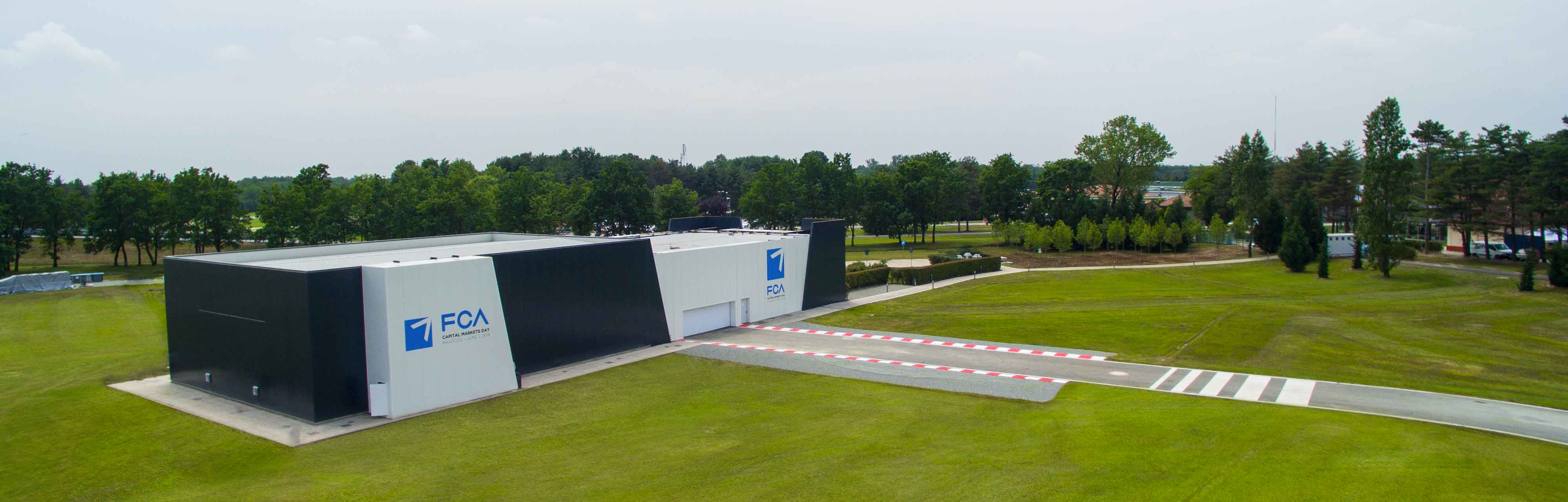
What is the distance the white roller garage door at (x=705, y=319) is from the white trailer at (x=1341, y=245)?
54.4m

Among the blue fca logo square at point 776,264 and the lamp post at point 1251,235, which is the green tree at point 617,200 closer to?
the blue fca logo square at point 776,264

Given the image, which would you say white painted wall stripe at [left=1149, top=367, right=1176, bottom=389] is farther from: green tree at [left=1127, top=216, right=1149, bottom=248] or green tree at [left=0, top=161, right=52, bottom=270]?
green tree at [left=0, top=161, right=52, bottom=270]

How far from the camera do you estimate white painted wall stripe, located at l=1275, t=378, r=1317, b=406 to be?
21281 mm

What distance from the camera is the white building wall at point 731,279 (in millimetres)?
31156

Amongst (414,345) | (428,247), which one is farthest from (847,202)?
(414,345)

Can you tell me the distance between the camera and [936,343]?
3073cm

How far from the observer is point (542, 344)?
25.5 metres

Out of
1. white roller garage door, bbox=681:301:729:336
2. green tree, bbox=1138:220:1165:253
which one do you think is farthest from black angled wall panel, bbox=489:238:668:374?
green tree, bbox=1138:220:1165:253

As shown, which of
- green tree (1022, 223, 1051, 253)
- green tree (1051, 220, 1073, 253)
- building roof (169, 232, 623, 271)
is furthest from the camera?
green tree (1022, 223, 1051, 253)

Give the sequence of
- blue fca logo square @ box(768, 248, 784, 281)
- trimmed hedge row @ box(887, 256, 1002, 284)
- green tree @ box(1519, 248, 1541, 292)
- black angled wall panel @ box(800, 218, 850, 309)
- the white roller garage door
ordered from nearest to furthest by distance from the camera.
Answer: the white roller garage door < blue fca logo square @ box(768, 248, 784, 281) < black angled wall panel @ box(800, 218, 850, 309) < green tree @ box(1519, 248, 1541, 292) < trimmed hedge row @ box(887, 256, 1002, 284)

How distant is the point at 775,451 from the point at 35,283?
186ft

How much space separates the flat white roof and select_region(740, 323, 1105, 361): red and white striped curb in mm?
4117

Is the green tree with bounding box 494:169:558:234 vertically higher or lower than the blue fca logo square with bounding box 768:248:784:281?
higher

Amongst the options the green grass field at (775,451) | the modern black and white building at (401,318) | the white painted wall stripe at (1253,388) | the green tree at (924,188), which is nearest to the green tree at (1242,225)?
the green tree at (924,188)
